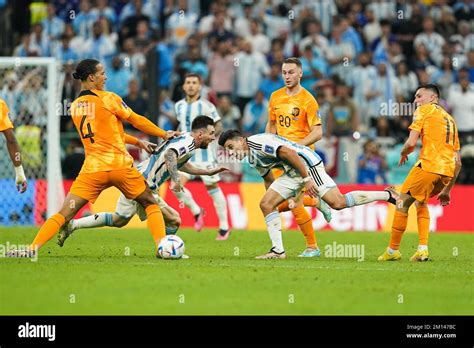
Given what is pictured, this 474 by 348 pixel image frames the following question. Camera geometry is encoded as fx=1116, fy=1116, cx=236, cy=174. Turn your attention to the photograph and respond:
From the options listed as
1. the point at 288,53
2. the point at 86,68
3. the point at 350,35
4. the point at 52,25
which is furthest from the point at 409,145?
the point at 52,25

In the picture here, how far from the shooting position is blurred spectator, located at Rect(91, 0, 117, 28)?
25062 mm

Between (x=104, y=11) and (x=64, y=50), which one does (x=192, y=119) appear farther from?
(x=104, y=11)

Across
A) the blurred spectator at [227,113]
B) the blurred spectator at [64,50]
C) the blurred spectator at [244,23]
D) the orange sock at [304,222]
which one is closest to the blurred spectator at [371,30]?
the blurred spectator at [244,23]

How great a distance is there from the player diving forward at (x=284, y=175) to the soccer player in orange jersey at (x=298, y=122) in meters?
0.55

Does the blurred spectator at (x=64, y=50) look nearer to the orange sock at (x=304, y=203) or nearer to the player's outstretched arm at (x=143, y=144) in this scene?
the orange sock at (x=304, y=203)

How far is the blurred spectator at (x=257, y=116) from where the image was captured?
74.2ft

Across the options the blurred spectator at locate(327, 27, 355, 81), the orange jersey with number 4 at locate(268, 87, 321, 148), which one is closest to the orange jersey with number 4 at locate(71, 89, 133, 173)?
the orange jersey with number 4 at locate(268, 87, 321, 148)

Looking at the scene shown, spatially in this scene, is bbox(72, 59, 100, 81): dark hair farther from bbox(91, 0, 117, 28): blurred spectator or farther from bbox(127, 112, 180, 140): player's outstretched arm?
bbox(91, 0, 117, 28): blurred spectator

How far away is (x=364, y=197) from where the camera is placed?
13414mm

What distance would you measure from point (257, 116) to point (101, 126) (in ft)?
34.1

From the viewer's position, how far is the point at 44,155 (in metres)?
20.4

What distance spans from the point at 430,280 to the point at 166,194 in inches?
375
